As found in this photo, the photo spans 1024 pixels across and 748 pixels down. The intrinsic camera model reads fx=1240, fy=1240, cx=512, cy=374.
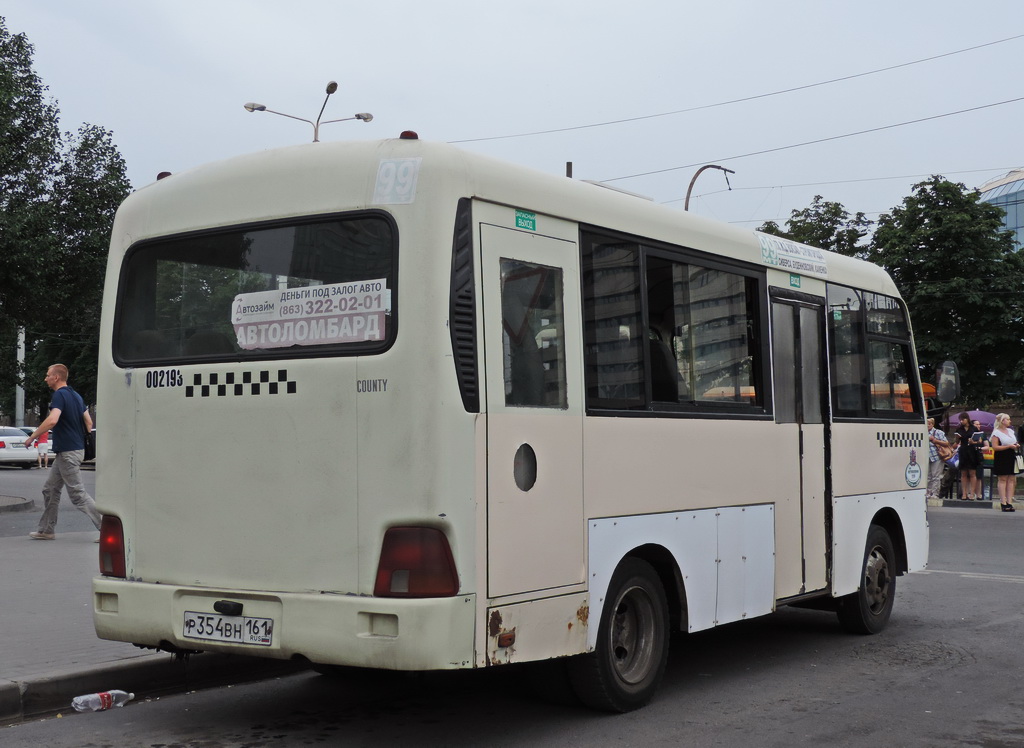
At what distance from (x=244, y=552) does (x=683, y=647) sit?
4.03 meters

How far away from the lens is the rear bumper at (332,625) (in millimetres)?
5281

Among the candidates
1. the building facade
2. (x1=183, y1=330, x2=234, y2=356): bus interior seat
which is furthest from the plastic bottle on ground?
the building facade

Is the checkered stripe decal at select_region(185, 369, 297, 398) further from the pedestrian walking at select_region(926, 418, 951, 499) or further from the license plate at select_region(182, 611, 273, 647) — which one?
the pedestrian walking at select_region(926, 418, 951, 499)

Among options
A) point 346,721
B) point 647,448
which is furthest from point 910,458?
point 346,721

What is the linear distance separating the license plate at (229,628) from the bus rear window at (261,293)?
1.24 meters

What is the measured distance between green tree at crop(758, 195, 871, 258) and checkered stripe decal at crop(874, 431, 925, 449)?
39.7 m

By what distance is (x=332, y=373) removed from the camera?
5.67 metres

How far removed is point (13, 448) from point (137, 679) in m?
36.1

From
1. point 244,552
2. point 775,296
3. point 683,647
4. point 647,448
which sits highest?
point 775,296

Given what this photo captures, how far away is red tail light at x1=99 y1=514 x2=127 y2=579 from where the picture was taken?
6289mm

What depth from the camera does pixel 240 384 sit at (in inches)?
235

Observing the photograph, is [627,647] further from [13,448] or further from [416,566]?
[13,448]

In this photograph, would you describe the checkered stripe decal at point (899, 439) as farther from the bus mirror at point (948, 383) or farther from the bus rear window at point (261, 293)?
the bus rear window at point (261, 293)

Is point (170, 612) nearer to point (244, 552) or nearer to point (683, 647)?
point (244, 552)
